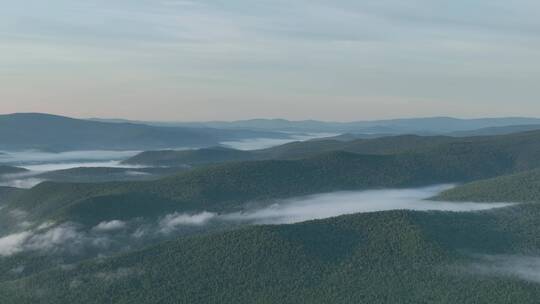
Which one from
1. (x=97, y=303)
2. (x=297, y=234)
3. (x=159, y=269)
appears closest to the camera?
(x=97, y=303)

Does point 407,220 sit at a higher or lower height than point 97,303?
higher

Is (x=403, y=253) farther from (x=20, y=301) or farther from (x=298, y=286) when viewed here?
(x=20, y=301)

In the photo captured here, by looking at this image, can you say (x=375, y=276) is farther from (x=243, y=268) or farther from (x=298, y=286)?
(x=243, y=268)

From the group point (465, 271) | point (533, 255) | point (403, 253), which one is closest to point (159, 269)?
point (403, 253)

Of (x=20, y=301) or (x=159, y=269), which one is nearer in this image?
(x=20, y=301)

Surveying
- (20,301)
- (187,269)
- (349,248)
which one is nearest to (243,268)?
(187,269)

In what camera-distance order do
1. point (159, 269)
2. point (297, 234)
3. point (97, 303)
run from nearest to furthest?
point (97, 303)
point (159, 269)
point (297, 234)
